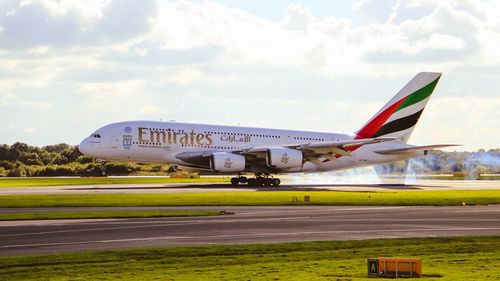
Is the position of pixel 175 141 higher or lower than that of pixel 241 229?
higher

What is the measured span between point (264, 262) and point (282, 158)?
47.2m

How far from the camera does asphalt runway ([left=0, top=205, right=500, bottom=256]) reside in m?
24.5

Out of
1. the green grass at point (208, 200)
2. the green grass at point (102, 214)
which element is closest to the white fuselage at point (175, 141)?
the green grass at point (208, 200)

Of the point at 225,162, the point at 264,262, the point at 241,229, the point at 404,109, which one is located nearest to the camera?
the point at 264,262

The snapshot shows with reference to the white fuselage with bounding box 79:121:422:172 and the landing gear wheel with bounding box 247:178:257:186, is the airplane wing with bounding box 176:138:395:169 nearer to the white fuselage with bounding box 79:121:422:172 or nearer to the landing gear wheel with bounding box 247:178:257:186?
the white fuselage with bounding box 79:121:422:172

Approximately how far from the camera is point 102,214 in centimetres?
3544

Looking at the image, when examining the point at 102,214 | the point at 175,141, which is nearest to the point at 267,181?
the point at 175,141

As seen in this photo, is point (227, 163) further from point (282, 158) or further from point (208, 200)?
point (208, 200)

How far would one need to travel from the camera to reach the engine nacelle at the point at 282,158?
67.2 m

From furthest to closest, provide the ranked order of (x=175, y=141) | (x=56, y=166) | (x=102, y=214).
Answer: (x=56, y=166)
(x=175, y=141)
(x=102, y=214)

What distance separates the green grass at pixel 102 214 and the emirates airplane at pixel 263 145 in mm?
28809

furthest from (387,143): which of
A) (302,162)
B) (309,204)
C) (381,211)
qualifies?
(381,211)

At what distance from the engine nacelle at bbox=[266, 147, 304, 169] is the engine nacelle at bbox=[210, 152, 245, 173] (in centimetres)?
223

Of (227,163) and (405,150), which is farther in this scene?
(405,150)
